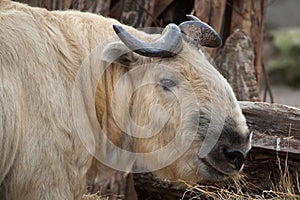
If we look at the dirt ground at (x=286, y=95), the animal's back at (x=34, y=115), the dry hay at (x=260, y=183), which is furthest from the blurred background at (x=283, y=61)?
the animal's back at (x=34, y=115)

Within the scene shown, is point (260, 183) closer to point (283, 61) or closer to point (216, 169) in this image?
point (216, 169)

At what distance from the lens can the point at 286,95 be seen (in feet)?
52.7

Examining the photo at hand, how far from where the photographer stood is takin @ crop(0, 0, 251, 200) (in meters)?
4.96

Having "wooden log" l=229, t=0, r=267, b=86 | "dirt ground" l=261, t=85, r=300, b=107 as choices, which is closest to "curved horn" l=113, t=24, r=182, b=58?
"wooden log" l=229, t=0, r=267, b=86

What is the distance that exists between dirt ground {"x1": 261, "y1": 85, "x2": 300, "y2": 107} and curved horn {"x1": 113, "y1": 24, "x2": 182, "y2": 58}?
9.47 meters

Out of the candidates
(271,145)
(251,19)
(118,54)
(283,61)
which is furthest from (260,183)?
(283,61)

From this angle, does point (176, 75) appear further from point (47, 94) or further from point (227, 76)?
point (227, 76)

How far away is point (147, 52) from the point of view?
5.15 m

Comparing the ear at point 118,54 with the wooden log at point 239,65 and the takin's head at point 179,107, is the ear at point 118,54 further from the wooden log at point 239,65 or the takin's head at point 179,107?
the wooden log at point 239,65

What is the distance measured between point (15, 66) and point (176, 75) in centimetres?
109

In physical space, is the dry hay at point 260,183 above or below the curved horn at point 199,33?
below

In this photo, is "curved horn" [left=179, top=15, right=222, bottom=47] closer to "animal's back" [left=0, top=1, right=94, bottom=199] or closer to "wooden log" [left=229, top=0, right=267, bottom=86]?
"animal's back" [left=0, top=1, right=94, bottom=199]

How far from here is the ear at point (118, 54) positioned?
5.23m

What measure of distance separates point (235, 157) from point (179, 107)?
0.51 metres
